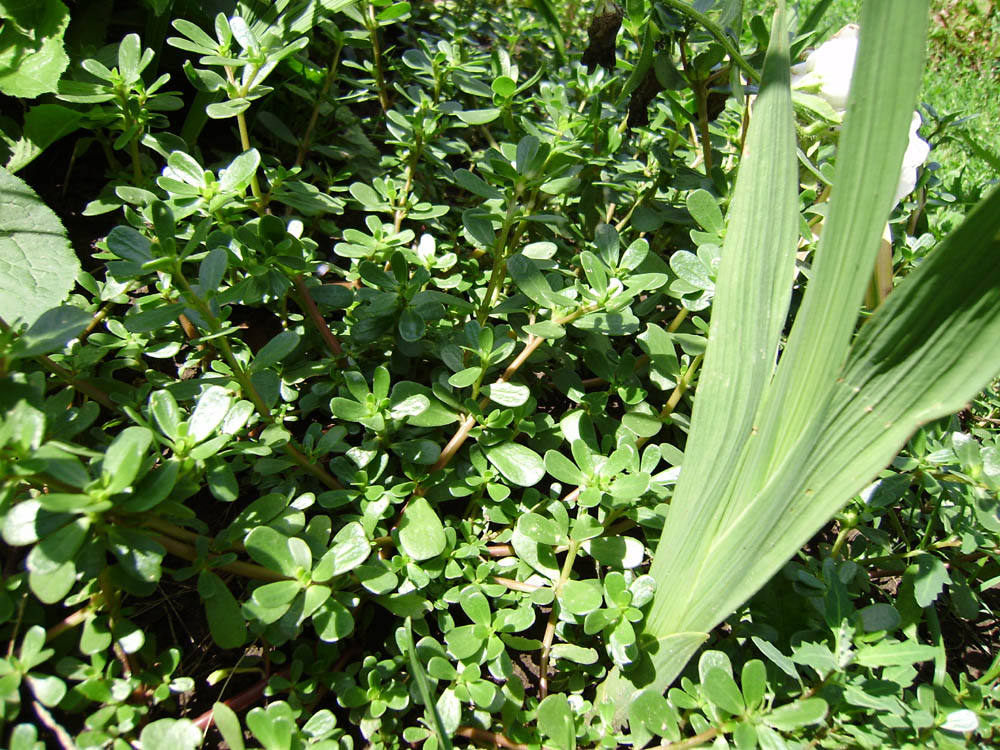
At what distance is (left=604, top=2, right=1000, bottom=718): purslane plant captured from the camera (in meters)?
0.87

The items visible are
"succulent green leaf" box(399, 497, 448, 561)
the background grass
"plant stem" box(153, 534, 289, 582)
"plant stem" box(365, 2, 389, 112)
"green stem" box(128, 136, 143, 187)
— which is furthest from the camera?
the background grass

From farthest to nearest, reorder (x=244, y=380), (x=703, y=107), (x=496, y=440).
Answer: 1. (x=703, y=107)
2. (x=496, y=440)
3. (x=244, y=380)

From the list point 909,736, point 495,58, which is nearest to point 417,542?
point 909,736

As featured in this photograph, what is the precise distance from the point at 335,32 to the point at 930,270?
4.86 feet

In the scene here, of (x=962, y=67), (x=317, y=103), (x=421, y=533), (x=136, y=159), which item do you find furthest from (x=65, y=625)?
(x=962, y=67)

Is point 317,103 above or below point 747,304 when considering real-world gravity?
below

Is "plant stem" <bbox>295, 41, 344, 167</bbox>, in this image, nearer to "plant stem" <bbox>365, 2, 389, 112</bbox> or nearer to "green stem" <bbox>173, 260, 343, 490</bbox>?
"plant stem" <bbox>365, 2, 389, 112</bbox>

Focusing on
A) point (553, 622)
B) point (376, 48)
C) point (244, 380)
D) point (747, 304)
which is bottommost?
point (553, 622)

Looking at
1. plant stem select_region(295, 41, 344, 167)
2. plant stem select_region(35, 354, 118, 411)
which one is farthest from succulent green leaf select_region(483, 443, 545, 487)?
plant stem select_region(295, 41, 344, 167)

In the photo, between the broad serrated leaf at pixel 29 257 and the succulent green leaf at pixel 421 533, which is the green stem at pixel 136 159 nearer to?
the broad serrated leaf at pixel 29 257

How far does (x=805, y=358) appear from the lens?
0.98 meters

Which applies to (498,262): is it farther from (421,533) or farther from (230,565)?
(230,565)

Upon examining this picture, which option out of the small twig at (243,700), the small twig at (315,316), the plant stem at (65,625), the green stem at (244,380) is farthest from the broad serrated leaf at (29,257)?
the small twig at (243,700)

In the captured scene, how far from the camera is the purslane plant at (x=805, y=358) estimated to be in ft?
2.85
